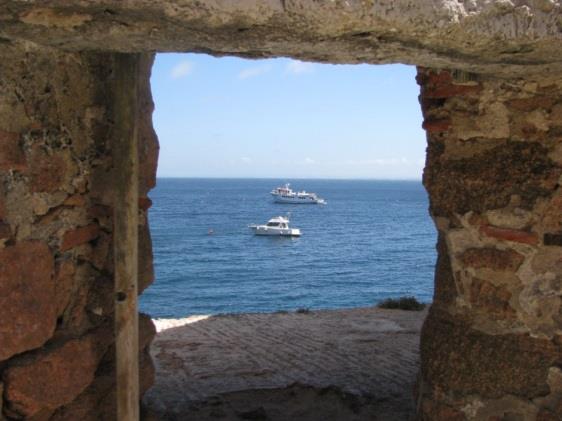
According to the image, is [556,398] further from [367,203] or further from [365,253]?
[367,203]

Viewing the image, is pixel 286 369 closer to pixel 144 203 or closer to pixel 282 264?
pixel 144 203

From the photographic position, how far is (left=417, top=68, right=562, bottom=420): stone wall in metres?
2.82

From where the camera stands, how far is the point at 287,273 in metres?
38.3

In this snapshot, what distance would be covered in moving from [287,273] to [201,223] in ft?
92.9

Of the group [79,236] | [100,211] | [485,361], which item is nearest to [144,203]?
[100,211]

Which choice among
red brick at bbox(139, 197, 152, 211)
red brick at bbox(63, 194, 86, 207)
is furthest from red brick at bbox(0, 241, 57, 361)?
red brick at bbox(139, 197, 152, 211)

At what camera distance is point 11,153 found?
2109 mm

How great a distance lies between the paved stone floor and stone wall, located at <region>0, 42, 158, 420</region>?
871 millimetres

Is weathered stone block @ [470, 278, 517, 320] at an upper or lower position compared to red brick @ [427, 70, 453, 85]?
lower

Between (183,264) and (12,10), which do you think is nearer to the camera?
(12,10)

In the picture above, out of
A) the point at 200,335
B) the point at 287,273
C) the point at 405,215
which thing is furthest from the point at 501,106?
the point at 405,215

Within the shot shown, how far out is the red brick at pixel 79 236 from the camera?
2404mm

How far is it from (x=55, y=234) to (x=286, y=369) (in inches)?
177

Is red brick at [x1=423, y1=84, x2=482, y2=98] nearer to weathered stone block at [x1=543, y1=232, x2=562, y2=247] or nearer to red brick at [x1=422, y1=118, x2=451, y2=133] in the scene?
red brick at [x1=422, y1=118, x2=451, y2=133]
